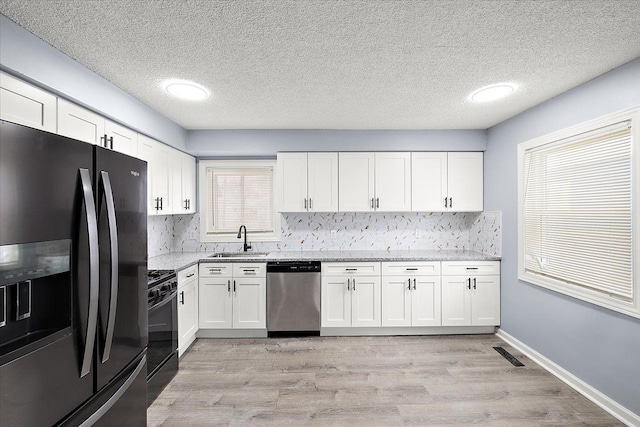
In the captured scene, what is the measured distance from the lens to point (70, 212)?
120 cm

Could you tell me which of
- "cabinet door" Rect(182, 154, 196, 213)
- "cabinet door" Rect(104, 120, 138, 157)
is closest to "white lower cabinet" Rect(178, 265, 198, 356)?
"cabinet door" Rect(182, 154, 196, 213)

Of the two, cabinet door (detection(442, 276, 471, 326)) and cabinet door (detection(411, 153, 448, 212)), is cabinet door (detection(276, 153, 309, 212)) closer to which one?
cabinet door (detection(411, 153, 448, 212))

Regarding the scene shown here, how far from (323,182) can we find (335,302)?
145 centimetres

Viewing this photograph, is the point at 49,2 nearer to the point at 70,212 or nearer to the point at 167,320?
the point at 70,212

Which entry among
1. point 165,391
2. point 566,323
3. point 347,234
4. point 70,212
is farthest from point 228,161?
point 566,323

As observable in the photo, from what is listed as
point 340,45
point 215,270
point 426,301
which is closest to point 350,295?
point 426,301

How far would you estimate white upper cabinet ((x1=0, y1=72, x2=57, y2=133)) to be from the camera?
1574 mm

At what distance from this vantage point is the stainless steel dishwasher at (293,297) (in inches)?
144

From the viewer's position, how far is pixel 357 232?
14.2 ft

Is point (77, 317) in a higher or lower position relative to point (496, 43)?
lower

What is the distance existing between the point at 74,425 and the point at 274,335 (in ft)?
8.57

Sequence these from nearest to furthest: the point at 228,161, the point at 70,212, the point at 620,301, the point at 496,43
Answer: the point at 70,212 < the point at 496,43 < the point at 620,301 < the point at 228,161

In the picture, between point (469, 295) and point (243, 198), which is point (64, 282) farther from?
point (469, 295)

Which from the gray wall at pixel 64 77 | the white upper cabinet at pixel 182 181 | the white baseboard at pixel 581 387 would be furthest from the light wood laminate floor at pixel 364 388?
the gray wall at pixel 64 77
